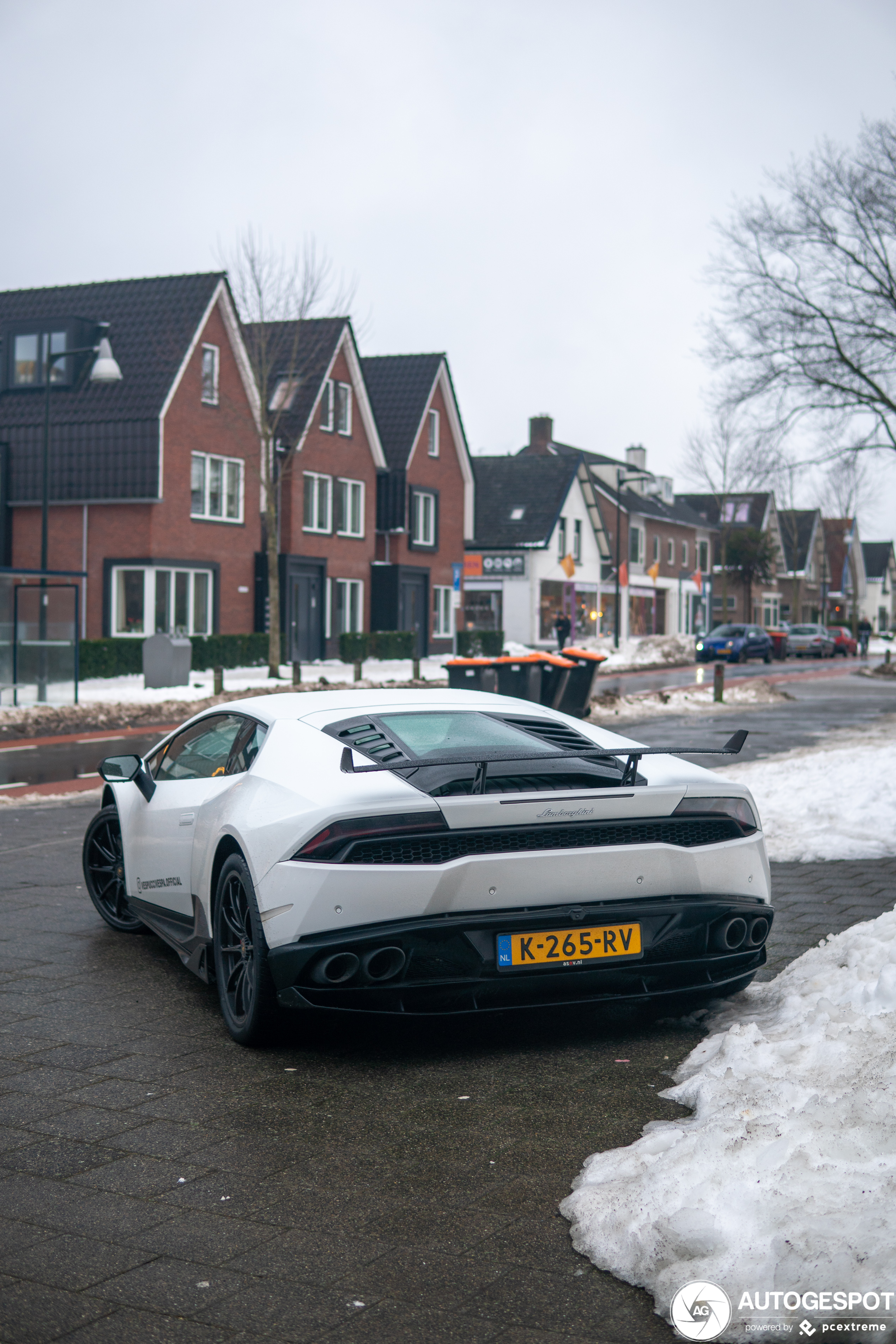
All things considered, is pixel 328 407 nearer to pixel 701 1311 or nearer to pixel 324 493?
pixel 324 493

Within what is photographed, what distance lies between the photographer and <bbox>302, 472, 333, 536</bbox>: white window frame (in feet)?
136

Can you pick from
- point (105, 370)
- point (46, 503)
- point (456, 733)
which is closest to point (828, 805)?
point (456, 733)

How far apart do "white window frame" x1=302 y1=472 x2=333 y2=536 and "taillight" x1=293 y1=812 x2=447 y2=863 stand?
37010 millimetres

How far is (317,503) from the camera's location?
42.2 meters

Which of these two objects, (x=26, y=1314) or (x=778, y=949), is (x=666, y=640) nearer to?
(x=778, y=949)

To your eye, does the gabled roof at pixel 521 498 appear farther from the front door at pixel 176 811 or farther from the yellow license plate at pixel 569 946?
the yellow license plate at pixel 569 946

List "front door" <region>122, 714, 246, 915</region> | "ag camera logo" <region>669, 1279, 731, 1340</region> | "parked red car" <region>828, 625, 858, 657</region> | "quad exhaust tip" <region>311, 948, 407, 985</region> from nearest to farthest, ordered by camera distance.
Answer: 1. "ag camera logo" <region>669, 1279, 731, 1340</region>
2. "quad exhaust tip" <region>311, 948, 407, 985</region>
3. "front door" <region>122, 714, 246, 915</region>
4. "parked red car" <region>828, 625, 858, 657</region>

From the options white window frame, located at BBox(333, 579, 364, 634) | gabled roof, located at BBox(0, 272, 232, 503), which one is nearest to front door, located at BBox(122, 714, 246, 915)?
gabled roof, located at BBox(0, 272, 232, 503)

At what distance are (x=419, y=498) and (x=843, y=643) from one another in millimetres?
29631

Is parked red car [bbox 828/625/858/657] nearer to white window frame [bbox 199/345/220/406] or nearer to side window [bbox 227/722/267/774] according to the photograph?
white window frame [bbox 199/345/220/406]

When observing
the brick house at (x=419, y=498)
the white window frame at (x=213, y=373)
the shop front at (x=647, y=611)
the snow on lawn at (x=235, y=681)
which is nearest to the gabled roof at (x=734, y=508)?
the shop front at (x=647, y=611)

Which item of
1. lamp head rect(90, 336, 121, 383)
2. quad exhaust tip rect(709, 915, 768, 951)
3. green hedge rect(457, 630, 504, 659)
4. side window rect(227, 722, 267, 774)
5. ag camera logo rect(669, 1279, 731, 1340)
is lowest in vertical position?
ag camera logo rect(669, 1279, 731, 1340)

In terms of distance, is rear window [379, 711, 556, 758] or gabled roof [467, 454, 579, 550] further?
gabled roof [467, 454, 579, 550]

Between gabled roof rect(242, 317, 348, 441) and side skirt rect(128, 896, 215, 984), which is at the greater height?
gabled roof rect(242, 317, 348, 441)
